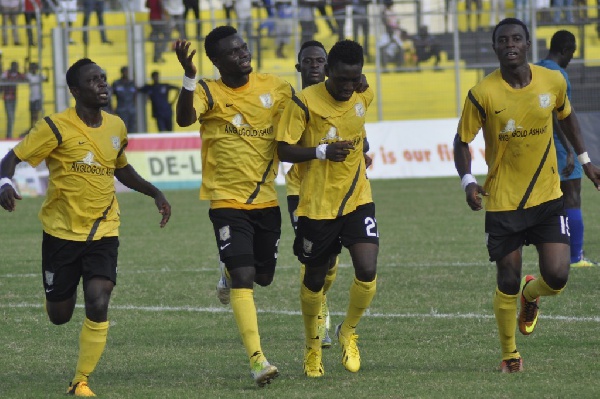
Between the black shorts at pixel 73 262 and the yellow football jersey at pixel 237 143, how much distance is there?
814 millimetres

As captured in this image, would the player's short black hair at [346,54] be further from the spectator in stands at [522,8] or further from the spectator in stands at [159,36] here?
the spectator in stands at [159,36]

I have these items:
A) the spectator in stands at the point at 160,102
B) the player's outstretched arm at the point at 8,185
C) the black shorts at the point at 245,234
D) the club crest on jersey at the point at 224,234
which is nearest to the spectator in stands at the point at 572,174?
the black shorts at the point at 245,234

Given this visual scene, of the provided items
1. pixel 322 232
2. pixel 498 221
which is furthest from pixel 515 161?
pixel 322 232

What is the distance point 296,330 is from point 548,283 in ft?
8.41

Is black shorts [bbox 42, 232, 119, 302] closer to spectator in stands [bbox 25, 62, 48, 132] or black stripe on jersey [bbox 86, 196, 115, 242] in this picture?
black stripe on jersey [bbox 86, 196, 115, 242]

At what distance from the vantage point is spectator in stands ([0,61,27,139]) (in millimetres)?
27953

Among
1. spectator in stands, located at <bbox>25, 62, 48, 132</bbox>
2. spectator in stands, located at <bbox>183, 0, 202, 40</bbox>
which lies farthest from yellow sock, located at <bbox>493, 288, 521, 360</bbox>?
spectator in stands, located at <bbox>183, 0, 202, 40</bbox>

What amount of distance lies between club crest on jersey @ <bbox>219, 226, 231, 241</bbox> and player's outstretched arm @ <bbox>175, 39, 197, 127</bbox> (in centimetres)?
74

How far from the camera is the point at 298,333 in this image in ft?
32.4

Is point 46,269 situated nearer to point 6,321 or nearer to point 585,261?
point 6,321

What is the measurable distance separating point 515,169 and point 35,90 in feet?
73.3

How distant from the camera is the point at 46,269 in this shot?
798 centimetres

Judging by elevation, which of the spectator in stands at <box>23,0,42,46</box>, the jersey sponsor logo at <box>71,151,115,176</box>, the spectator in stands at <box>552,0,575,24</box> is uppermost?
the spectator in stands at <box>23,0,42,46</box>

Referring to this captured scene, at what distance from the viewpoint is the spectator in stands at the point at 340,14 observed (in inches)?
1186
